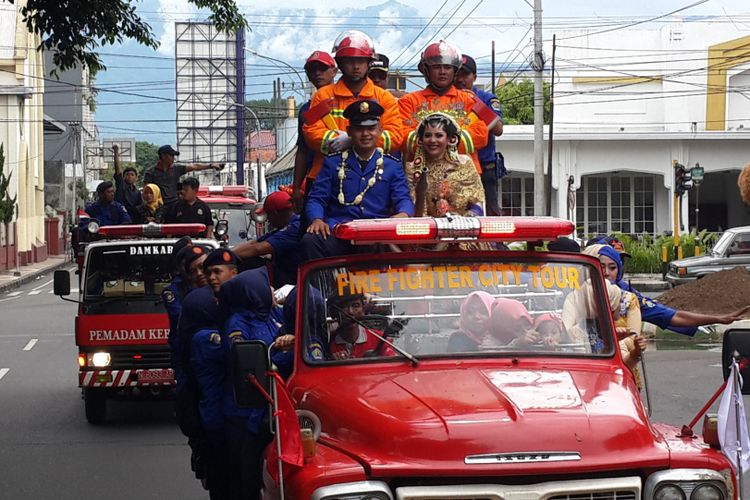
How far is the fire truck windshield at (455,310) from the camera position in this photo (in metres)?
5.87

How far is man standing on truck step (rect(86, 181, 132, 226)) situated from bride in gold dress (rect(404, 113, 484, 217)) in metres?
9.99

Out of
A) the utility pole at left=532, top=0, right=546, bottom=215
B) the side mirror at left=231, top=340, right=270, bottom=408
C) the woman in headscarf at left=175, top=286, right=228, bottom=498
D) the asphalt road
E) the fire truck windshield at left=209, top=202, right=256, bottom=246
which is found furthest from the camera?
the utility pole at left=532, top=0, right=546, bottom=215

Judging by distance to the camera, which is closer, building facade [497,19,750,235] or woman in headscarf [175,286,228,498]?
woman in headscarf [175,286,228,498]

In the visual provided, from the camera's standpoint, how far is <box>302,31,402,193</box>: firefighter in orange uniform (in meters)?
8.90

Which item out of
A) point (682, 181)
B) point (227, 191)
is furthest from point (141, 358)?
point (682, 181)

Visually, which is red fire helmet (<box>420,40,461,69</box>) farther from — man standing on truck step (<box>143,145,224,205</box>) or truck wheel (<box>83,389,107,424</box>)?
man standing on truck step (<box>143,145,224,205</box>)

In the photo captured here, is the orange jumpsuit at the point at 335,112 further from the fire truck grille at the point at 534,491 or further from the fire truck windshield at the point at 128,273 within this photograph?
the fire truck windshield at the point at 128,273

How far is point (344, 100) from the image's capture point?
912cm

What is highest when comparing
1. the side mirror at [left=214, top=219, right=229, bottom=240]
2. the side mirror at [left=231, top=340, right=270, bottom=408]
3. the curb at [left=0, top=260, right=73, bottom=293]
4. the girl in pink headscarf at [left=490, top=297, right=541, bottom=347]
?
the side mirror at [left=214, top=219, right=229, bottom=240]

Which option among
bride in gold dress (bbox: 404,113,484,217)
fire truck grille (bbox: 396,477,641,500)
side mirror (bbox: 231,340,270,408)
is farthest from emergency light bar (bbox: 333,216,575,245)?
bride in gold dress (bbox: 404,113,484,217)

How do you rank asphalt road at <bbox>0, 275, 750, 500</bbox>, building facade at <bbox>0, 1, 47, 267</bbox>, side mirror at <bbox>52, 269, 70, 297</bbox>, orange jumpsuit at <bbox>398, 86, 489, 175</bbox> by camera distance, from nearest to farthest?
orange jumpsuit at <bbox>398, 86, 489, 175</bbox>, asphalt road at <bbox>0, 275, 750, 500</bbox>, side mirror at <bbox>52, 269, 70, 297</bbox>, building facade at <bbox>0, 1, 47, 267</bbox>

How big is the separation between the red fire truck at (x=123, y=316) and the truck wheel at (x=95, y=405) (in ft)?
0.04

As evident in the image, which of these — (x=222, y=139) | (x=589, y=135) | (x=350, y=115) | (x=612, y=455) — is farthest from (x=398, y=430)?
(x=222, y=139)

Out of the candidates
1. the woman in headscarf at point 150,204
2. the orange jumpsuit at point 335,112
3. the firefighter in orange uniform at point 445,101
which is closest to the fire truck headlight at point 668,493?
the firefighter in orange uniform at point 445,101
